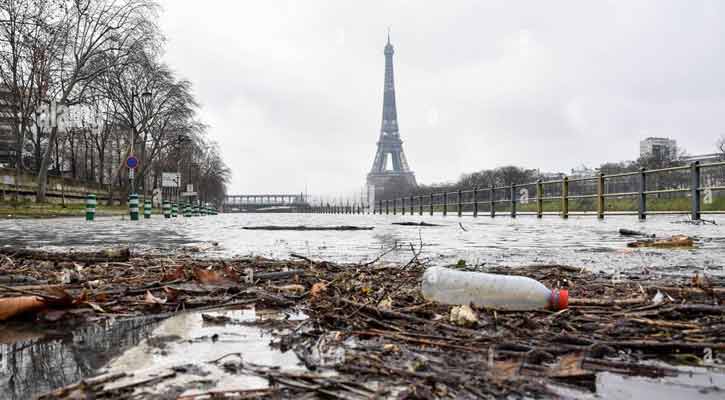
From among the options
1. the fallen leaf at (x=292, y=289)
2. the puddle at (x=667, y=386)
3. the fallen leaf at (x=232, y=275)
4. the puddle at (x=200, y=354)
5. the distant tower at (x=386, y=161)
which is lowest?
the puddle at (x=667, y=386)

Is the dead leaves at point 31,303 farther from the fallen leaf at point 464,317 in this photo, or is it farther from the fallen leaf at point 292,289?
the fallen leaf at point 464,317

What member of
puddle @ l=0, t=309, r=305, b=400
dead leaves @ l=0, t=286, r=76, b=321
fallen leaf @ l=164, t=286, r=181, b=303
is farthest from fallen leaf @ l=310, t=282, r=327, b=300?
dead leaves @ l=0, t=286, r=76, b=321

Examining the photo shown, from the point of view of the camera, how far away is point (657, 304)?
1.94 m

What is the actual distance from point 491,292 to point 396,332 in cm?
55

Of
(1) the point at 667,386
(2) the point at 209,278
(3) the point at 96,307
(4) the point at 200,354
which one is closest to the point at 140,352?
(4) the point at 200,354

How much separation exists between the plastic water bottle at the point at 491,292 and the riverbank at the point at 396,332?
0.07 m

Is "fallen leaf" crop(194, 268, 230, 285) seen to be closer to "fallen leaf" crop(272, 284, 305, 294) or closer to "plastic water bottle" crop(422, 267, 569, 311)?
"fallen leaf" crop(272, 284, 305, 294)

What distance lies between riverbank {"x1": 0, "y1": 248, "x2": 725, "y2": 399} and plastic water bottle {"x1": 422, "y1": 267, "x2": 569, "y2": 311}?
7 cm

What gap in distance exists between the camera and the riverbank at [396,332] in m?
1.19

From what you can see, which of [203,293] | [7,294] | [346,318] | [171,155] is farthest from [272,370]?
[171,155]

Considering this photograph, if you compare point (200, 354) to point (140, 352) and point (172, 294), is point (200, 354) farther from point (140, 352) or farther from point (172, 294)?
point (172, 294)

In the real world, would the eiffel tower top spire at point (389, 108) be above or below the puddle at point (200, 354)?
above

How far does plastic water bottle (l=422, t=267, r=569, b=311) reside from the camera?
6.49 ft

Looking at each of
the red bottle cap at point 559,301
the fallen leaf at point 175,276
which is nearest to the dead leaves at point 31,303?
the fallen leaf at point 175,276
